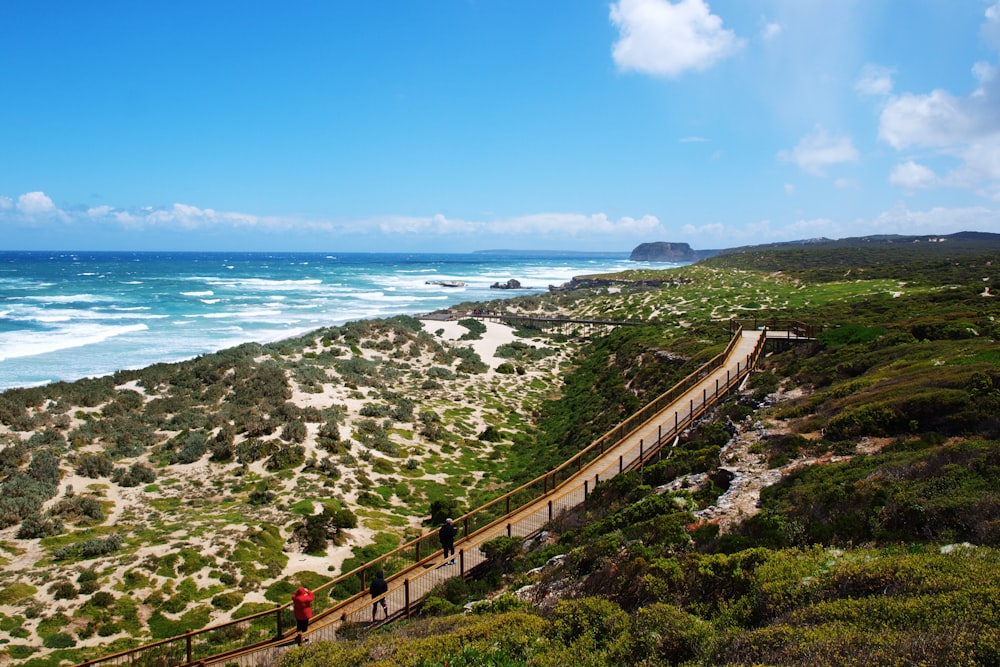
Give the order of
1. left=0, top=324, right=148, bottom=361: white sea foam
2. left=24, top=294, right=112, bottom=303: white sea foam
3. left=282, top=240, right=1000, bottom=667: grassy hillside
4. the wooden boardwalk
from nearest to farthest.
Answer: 1. left=282, top=240, right=1000, bottom=667: grassy hillside
2. the wooden boardwalk
3. left=0, top=324, right=148, bottom=361: white sea foam
4. left=24, top=294, right=112, bottom=303: white sea foam

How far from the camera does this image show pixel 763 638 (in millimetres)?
6203

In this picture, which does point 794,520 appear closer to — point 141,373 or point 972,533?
point 972,533

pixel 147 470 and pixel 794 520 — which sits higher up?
pixel 794 520

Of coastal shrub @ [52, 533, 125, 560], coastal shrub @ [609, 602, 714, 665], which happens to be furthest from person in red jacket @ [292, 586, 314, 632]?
coastal shrub @ [52, 533, 125, 560]

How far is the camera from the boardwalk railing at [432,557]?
10896mm

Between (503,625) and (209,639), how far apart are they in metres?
7.79

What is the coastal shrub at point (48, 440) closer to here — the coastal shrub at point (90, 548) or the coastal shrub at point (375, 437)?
the coastal shrub at point (90, 548)

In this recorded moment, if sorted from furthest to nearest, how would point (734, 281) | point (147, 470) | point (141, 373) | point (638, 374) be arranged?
point (734, 281), point (638, 374), point (141, 373), point (147, 470)

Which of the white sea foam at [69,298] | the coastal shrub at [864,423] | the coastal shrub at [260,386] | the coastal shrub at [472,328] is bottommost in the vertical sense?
the coastal shrub at [260,386]

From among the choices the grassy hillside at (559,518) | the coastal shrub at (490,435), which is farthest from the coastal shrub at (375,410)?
the coastal shrub at (490,435)

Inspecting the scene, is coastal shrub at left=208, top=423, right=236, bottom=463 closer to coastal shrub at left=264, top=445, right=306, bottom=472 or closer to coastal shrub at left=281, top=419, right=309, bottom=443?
coastal shrub at left=264, top=445, right=306, bottom=472

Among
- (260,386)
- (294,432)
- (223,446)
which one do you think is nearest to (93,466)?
(223,446)

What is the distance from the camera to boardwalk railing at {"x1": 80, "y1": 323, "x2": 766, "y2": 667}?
10.9 metres

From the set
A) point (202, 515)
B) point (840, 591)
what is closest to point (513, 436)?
point (202, 515)
